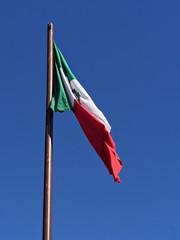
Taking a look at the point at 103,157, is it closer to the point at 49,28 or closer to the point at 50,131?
the point at 50,131

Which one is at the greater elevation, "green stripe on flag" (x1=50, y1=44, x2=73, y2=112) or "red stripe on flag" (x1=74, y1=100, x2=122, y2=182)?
"green stripe on flag" (x1=50, y1=44, x2=73, y2=112)

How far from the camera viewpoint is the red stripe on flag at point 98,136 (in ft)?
38.0

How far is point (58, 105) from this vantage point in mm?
10945

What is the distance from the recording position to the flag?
453 inches

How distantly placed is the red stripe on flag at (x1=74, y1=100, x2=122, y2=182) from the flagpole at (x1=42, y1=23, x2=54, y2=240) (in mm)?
1131

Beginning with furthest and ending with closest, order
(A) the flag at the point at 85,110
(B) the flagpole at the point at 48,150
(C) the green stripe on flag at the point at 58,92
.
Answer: (A) the flag at the point at 85,110 < (C) the green stripe on flag at the point at 58,92 < (B) the flagpole at the point at 48,150

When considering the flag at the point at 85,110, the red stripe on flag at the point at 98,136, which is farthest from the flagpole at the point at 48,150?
the red stripe on flag at the point at 98,136

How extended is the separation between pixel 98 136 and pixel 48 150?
2.25 m

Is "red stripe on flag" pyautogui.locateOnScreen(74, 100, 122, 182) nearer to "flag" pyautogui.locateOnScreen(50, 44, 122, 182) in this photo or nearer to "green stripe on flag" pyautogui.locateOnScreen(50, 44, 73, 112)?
"flag" pyautogui.locateOnScreen(50, 44, 122, 182)

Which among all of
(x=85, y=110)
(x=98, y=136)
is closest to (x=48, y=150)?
(x=85, y=110)

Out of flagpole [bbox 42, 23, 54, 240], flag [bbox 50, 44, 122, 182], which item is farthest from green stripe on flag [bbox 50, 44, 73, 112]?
flagpole [bbox 42, 23, 54, 240]

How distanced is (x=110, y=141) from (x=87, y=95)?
4.42 ft

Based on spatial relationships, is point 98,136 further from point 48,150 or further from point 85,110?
point 48,150

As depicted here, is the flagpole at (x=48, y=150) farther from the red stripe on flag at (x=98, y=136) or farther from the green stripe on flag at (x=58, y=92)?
the red stripe on flag at (x=98, y=136)
